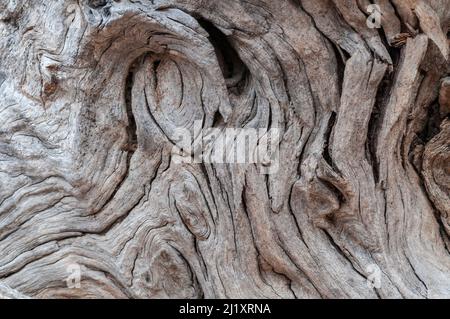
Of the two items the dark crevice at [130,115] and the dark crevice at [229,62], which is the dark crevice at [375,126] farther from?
the dark crevice at [130,115]

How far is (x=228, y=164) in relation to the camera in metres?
3.20

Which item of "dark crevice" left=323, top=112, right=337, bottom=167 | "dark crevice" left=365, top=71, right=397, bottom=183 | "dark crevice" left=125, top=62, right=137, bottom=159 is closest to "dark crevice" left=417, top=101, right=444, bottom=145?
"dark crevice" left=365, top=71, right=397, bottom=183

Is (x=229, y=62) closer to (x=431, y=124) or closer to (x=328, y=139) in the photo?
(x=328, y=139)

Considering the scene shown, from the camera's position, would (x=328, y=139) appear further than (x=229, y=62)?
No

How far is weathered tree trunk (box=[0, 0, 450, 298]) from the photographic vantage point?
10.3 ft

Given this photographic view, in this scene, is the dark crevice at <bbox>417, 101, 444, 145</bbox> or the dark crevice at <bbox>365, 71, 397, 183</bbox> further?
the dark crevice at <bbox>417, 101, 444, 145</bbox>

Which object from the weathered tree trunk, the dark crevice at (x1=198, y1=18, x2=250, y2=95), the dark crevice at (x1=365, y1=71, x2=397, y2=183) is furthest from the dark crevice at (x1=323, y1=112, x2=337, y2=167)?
the dark crevice at (x1=198, y1=18, x2=250, y2=95)

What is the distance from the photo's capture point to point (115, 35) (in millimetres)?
3209

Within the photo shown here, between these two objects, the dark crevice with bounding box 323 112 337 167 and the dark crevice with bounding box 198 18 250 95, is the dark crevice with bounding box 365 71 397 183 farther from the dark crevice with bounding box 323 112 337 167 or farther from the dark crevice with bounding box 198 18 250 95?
the dark crevice with bounding box 198 18 250 95

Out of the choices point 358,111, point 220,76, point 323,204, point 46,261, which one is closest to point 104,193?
point 46,261

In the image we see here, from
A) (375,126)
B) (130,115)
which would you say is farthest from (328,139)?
(130,115)

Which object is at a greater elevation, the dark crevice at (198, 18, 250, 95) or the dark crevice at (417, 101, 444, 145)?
the dark crevice at (198, 18, 250, 95)

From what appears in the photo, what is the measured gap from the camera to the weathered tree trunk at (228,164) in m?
3.14
